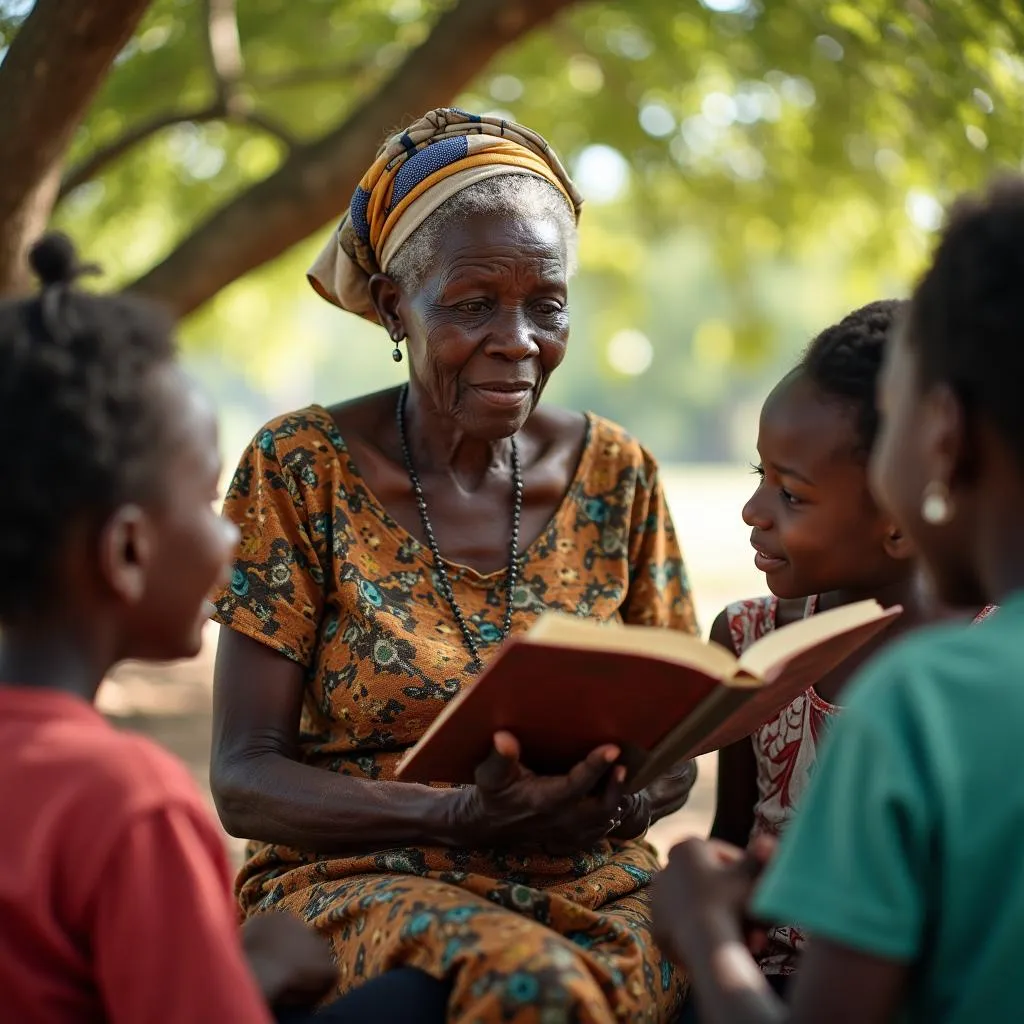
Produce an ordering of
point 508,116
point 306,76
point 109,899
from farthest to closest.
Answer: point 508,116, point 306,76, point 109,899

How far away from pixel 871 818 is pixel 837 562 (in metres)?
1.32

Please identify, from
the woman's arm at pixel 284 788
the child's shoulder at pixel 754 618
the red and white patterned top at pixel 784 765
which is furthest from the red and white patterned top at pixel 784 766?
the woman's arm at pixel 284 788

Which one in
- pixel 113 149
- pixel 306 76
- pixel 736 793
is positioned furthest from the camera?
pixel 306 76

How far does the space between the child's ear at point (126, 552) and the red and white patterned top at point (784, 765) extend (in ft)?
4.72

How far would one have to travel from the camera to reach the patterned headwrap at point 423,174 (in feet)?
10.1

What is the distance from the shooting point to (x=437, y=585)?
119 inches

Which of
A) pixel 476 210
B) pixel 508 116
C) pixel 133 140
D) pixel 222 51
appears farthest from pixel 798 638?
pixel 508 116

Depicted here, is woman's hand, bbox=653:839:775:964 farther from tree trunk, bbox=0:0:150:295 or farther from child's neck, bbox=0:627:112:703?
tree trunk, bbox=0:0:150:295

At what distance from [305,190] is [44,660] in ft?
15.5

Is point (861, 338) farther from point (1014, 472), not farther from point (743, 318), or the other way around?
point (743, 318)

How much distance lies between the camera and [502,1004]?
6.95 ft

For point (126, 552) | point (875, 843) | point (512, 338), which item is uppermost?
point (512, 338)

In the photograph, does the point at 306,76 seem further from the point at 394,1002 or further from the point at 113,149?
the point at 394,1002

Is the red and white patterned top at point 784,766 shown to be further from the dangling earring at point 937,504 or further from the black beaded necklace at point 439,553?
the dangling earring at point 937,504
